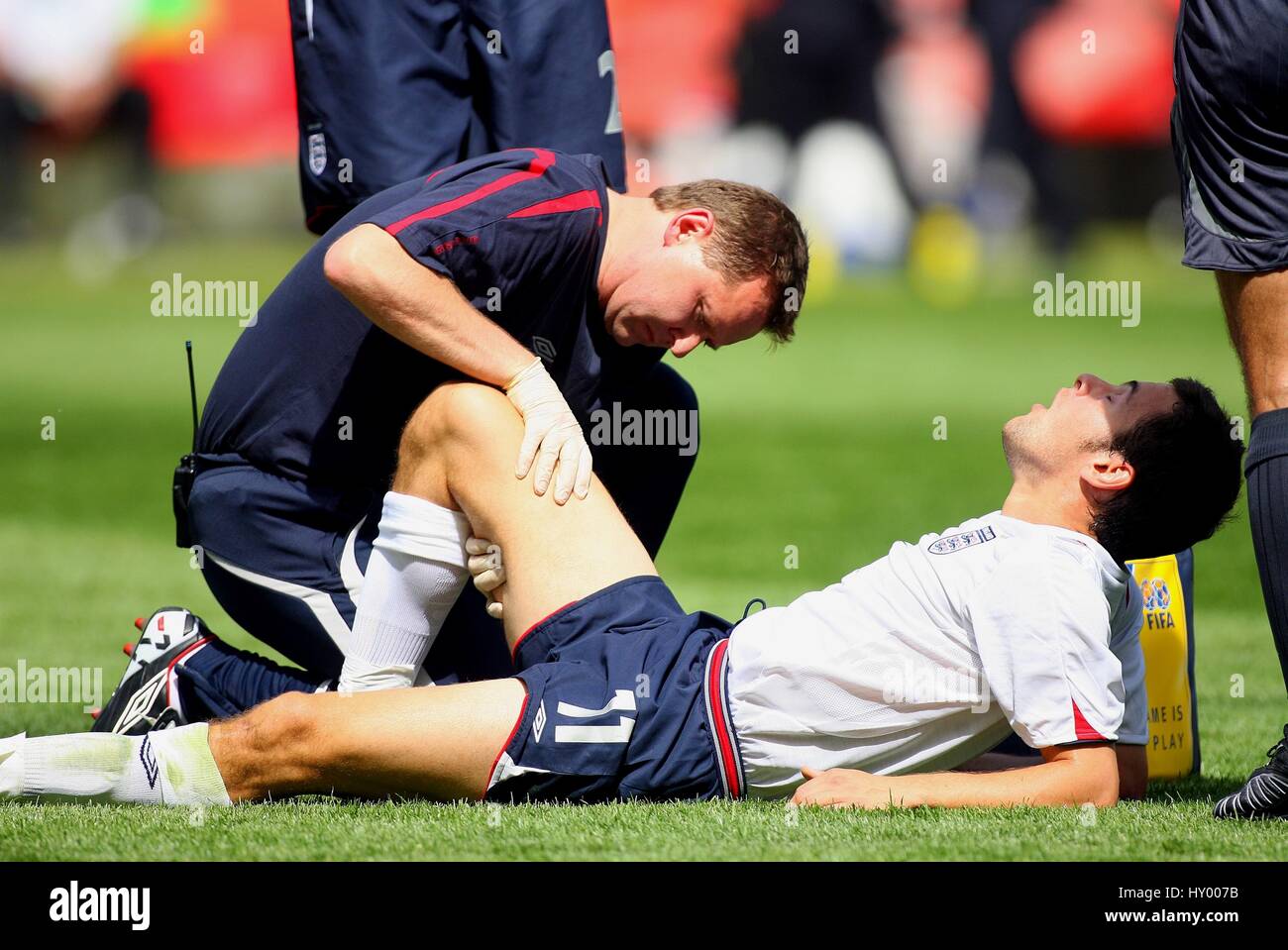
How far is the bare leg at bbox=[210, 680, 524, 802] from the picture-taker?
2.99 m

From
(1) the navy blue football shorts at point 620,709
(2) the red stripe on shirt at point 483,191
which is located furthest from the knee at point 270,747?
(2) the red stripe on shirt at point 483,191

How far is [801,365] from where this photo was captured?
514 inches

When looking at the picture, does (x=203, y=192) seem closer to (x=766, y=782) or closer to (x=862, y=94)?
(x=862, y=94)

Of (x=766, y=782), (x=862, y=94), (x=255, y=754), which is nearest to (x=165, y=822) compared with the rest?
(x=255, y=754)

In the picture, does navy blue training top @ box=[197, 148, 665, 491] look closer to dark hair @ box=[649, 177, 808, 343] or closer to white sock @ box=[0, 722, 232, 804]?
dark hair @ box=[649, 177, 808, 343]

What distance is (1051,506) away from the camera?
3.24 metres

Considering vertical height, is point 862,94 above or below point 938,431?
above

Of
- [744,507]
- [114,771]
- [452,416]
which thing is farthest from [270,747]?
[744,507]

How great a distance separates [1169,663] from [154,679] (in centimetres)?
236

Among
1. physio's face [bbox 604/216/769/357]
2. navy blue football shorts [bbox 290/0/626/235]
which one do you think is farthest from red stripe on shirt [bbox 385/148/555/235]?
Answer: navy blue football shorts [bbox 290/0/626/235]

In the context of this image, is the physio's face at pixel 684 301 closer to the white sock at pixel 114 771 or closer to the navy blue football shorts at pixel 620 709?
the navy blue football shorts at pixel 620 709

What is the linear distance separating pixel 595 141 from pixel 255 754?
2302 mm

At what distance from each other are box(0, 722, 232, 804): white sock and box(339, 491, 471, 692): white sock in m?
0.46

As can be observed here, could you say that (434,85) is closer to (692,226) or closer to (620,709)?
(692,226)
